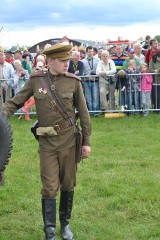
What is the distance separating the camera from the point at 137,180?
6.57m

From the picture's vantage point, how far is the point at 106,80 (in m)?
12.1

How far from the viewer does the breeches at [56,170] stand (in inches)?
180

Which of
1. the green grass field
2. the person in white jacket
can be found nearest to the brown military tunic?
the green grass field

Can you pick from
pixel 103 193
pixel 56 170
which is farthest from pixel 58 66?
pixel 103 193

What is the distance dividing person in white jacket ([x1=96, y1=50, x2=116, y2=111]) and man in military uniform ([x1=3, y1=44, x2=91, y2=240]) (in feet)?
24.0

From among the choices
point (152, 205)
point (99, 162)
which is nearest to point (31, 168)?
point (99, 162)

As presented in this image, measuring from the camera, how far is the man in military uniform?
455 cm

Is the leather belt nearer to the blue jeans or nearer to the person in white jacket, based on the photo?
the person in white jacket

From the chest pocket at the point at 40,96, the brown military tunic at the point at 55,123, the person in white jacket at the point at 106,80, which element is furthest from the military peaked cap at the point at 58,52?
the person in white jacket at the point at 106,80

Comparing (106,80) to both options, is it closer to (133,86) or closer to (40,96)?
(133,86)

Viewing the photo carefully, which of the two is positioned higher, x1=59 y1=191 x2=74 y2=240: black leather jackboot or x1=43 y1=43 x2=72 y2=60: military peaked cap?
x1=43 y1=43 x2=72 y2=60: military peaked cap

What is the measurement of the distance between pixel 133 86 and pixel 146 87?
1.04ft

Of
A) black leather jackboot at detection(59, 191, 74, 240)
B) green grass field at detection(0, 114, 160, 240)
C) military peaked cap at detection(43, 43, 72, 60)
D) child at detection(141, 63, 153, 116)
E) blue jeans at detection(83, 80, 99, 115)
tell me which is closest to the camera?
military peaked cap at detection(43, 43, 72, 60)

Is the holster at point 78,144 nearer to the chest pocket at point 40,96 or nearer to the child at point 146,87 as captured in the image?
the chest pocket at point 40,96
